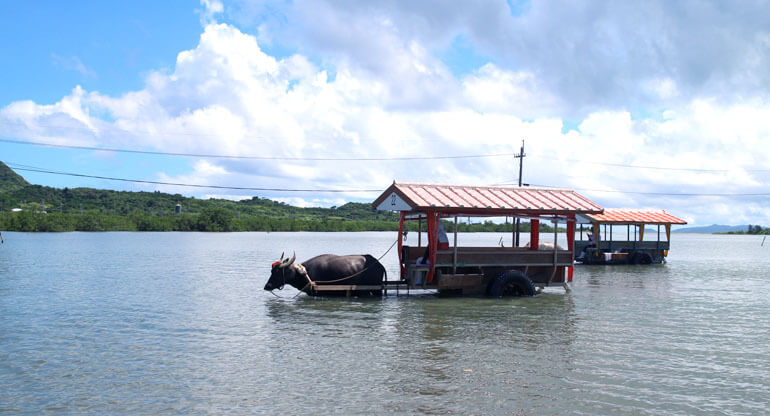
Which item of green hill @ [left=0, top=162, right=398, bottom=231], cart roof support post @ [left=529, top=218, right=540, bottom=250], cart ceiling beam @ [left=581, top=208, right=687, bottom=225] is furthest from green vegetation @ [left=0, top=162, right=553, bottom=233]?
cart roof support post @ [left=529, top=218, right=540, bottom=250]

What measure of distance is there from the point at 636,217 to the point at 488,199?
24559 millimetres

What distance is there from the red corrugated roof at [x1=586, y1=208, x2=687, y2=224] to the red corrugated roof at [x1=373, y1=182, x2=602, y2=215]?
17.3 meters

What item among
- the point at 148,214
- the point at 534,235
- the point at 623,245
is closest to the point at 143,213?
the point at 148,214

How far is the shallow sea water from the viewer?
8.57 metres

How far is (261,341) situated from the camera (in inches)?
501

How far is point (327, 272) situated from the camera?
18984 millimetres

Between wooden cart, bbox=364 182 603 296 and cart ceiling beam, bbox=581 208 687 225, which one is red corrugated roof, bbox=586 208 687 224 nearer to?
cart ceiling beam, bbox=581 208 687 225

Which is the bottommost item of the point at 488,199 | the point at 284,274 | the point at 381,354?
the point at 381,354

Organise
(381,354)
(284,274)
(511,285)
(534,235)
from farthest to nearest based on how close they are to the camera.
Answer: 1. (534,235)
2. (511,285)
3. (284,274)
4. (381,354)

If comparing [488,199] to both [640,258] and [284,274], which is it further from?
[640,258]

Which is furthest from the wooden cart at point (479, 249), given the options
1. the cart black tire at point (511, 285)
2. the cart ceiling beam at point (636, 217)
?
the cart ceiling beam at point (636, 217)

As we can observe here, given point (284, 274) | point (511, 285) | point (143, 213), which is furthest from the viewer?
point (143, 213)

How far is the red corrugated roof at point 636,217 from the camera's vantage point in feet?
124

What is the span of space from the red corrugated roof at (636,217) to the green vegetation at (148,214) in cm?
5780
